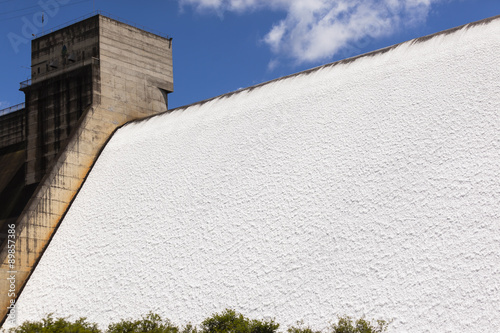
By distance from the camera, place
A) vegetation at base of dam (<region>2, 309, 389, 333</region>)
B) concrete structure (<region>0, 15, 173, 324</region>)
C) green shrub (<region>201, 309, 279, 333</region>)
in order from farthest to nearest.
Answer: concrete structure (<region>0, 15, 173, 324</region>)
green shrub (<region>201, 309, 279, 333</region>)
vegetation at base of dam (<region>2, 309, 389, 333</region>)

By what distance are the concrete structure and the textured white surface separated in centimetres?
188

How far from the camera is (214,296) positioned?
13180mm

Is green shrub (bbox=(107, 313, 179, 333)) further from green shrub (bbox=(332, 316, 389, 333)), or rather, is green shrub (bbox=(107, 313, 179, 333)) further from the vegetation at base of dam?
green shrub (bbox=(332, 316, 389, 333))

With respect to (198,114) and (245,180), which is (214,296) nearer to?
(245,180)

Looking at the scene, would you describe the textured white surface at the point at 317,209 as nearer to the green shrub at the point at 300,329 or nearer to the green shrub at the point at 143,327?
the green shrub at the point at 300,329

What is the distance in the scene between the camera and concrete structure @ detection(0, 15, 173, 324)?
21.2m

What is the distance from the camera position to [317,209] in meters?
13.5

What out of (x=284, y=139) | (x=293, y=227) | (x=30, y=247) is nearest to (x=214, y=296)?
(x=293, y=227)

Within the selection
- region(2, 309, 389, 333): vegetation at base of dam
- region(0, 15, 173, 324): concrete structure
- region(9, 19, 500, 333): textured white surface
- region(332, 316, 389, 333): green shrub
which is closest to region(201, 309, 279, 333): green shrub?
region(2, 309, 389, 333): vegetation at base of dam

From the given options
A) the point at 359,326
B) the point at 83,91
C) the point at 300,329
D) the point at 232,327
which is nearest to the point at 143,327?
the point at 232,327

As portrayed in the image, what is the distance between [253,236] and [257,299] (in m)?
1.81

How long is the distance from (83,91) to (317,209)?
38.9 feet

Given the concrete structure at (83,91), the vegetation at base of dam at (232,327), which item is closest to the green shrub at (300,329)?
the vegetation at base of dam at (232,327)

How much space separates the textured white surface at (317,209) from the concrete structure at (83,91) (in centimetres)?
188
